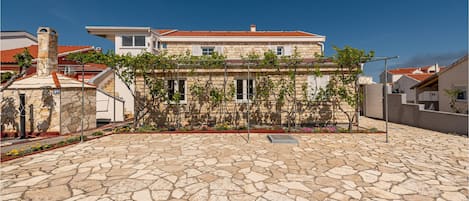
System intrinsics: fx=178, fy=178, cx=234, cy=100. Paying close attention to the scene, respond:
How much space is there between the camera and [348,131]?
8.43m

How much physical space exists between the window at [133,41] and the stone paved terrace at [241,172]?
1376 centimetres

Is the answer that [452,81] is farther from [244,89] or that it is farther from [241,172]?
[241,172]

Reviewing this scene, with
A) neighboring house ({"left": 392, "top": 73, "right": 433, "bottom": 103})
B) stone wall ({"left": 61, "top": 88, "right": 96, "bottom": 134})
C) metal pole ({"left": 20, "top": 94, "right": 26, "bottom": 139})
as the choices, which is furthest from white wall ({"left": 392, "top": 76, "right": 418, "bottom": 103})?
metal pole ({"left": 20, "top": 94, "right": 26, "bottom": 139})

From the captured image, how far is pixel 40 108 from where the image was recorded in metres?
8.05

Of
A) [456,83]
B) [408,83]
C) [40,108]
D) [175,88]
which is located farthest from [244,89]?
[408,83]

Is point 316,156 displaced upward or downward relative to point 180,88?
downward

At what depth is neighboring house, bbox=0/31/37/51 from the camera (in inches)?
813

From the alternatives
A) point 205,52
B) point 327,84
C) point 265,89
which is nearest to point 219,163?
point 265,89

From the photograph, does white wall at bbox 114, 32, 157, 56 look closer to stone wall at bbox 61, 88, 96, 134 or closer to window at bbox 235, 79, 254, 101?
stone wall at bbox 61, 88, 96, 134

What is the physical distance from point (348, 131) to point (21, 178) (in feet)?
35.9

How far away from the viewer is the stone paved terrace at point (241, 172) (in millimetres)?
3162

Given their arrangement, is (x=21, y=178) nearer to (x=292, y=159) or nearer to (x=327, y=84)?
Answer: (x=292, y=159)

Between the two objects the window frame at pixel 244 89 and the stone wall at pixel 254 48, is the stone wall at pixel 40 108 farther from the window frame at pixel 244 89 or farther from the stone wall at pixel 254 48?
the stone wall at pixel 254 48

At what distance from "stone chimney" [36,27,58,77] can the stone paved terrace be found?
5.61m
